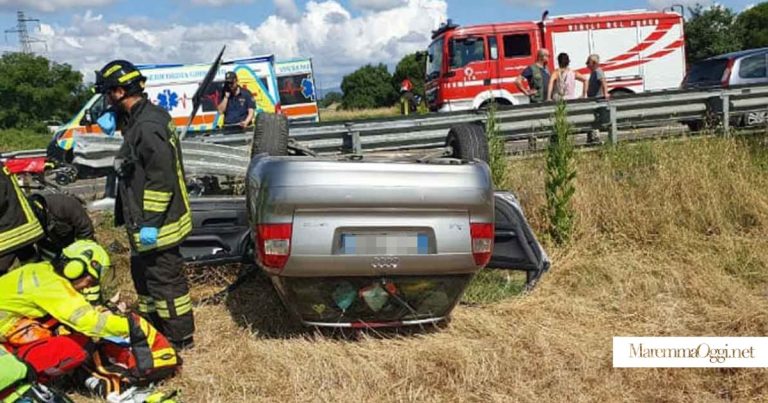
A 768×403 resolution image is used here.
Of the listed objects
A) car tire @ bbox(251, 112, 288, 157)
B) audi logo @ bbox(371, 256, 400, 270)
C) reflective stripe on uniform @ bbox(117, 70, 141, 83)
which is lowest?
audi logo @ bbox(371, 256, 400, 270)

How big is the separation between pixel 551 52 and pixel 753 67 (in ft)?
14.9

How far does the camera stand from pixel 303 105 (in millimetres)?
17219

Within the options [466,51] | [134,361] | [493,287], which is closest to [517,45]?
[466,51]

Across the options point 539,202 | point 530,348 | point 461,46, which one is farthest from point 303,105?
point 530,348

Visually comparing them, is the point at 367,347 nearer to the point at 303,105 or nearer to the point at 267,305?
the point at 267,305

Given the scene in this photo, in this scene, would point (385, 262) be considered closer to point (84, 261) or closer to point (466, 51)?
point (84, 261)

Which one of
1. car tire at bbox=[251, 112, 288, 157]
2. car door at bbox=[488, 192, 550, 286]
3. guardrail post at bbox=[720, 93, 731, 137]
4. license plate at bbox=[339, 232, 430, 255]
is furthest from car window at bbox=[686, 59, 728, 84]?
license plate at bbox=[339, 232, 430, 255]

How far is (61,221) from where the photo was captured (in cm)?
453

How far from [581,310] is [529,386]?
1.10 metres

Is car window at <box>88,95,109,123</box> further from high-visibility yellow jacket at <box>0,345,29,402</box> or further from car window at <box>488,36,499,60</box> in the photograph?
high-visibility yellow jacket at <box>0,345,29,402</box>

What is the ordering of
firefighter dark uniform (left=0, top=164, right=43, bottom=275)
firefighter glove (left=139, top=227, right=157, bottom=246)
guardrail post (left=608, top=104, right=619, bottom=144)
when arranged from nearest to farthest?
firefighter dark uniform (left=0, top=164, right=43, bottom=275)
firefighter glove (left=139, top=227, right=157, bottom=246)
guardrail post (left=608, top=104, right=619, bottom=144)

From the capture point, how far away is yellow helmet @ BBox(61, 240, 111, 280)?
3.22m

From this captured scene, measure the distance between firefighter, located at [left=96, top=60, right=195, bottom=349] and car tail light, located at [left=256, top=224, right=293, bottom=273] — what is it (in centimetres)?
77

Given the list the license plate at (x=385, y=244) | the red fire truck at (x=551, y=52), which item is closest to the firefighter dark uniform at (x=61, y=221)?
the license plate at (x=385, y=244)
